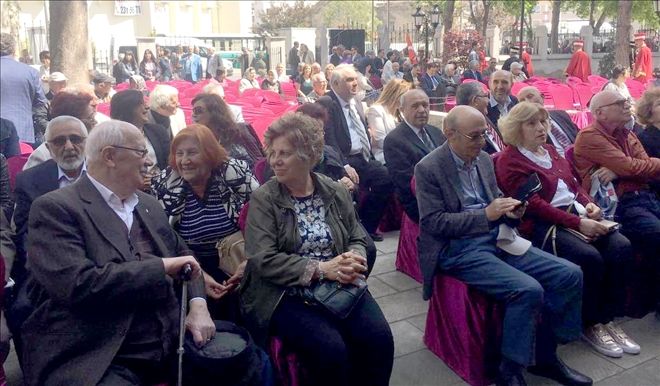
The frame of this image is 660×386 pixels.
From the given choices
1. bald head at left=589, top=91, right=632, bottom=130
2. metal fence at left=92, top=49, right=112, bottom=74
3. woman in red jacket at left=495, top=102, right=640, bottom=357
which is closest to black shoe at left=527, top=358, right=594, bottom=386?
woman in red jacket at left=495, top=102, right=640, bottom=357

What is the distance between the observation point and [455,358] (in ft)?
12.2

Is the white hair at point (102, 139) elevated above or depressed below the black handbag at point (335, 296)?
above

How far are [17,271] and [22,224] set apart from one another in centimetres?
24

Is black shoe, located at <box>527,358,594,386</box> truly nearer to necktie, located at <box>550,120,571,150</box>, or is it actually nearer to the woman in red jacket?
the woman in red jacket

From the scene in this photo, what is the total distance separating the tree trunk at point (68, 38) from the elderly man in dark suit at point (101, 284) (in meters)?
8.04

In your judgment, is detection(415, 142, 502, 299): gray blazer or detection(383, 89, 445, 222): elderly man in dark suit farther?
detection(383, 89, 445, 222): elderly man in dark suit

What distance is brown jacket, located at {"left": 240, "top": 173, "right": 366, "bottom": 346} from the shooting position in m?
3.04

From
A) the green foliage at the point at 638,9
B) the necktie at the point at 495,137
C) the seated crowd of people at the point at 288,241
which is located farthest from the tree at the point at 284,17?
the seated crowd of people at the point at 288,241

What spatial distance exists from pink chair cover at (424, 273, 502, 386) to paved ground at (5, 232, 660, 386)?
0.32ft

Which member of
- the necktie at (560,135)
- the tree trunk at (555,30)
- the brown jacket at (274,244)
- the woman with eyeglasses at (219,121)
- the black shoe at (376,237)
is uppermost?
the tree trunk at (555,30)

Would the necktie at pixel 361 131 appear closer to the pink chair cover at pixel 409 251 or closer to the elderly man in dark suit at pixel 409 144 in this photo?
the elderly man in dark suit at pixel 409 144

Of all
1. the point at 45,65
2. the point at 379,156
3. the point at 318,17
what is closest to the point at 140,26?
the point at 318,17

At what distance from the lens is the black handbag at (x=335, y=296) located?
3.00 m

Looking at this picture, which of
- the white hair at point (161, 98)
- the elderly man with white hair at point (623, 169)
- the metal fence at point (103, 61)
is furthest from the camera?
the metal fence at point (103, 61)
